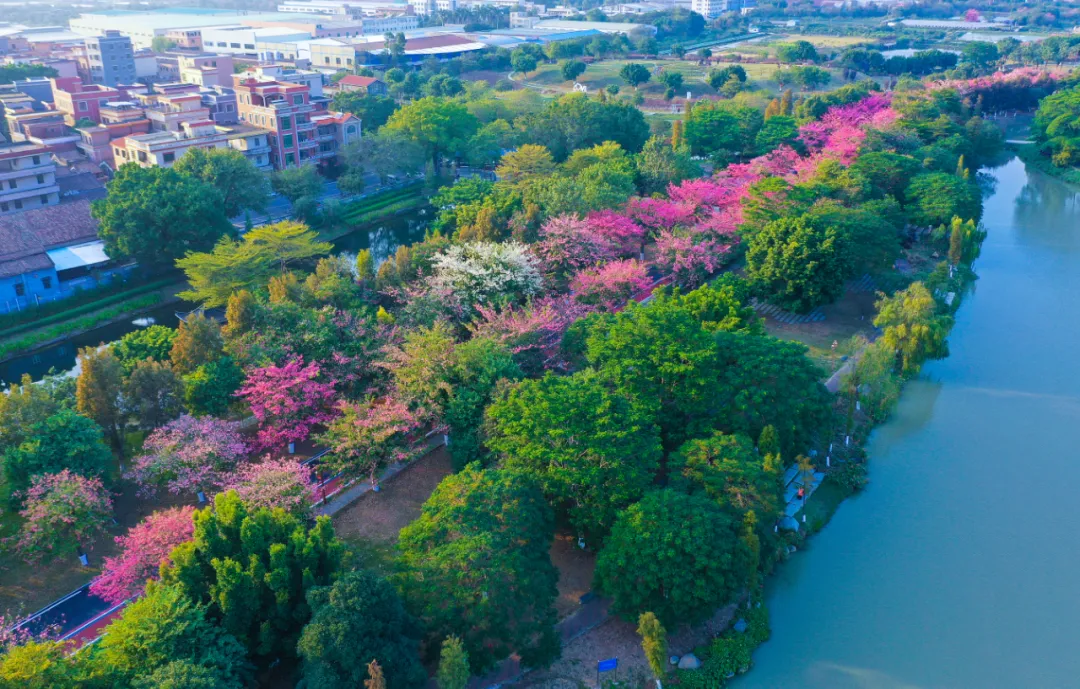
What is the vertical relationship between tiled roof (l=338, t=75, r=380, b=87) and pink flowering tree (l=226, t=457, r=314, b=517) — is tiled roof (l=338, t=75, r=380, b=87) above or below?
above

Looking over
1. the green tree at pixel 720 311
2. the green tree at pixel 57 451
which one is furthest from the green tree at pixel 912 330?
the green tree at pixel 57 451

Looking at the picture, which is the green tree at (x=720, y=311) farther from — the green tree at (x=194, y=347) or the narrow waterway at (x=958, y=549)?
the green tree at (x=194, y=347)

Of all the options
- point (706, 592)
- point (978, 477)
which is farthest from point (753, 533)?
point (978, 477)

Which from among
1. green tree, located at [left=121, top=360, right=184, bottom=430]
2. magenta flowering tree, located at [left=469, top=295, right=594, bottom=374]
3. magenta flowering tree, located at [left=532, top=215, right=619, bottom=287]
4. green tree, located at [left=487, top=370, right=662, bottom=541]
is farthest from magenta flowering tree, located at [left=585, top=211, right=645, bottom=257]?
green tree, located at [left=121, top=360, right=184, bottom=430]

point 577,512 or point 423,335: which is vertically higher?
point 423,335

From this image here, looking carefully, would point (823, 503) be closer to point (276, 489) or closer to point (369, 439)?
point (369, 439)

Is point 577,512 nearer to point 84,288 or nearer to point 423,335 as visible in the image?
point 423,335

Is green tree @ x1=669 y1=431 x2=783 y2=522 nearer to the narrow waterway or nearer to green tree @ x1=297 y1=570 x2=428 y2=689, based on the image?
the narrow waterway
